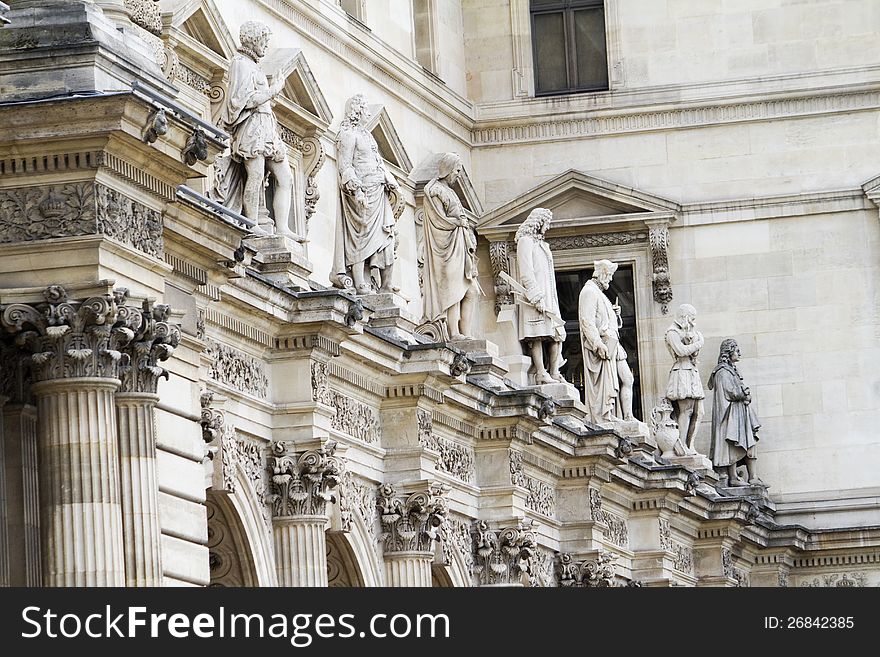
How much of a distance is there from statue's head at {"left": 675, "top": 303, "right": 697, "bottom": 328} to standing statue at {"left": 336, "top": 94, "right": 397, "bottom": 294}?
14.1 metres

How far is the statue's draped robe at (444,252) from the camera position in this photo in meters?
36.3

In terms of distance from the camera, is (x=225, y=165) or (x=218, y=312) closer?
(x=218, y=312)

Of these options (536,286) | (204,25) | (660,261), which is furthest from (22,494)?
(660,261)

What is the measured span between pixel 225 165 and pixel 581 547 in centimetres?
1092

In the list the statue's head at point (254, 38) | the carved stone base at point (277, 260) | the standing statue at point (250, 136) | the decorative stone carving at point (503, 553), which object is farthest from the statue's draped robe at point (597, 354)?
the carved stone base at point (277, 260)

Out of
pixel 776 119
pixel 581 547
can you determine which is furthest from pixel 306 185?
pixel 776 119

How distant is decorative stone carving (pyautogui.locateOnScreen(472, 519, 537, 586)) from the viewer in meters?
36.8

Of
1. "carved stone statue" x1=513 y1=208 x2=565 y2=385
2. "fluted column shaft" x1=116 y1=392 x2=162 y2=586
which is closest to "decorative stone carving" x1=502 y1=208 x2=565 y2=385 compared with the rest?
"carved stone statue" x1=513 y1=208 x2=565 y2=385

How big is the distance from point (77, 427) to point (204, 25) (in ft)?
47.9

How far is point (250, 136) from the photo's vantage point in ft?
100

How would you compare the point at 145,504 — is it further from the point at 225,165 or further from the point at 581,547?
the point at 581,547

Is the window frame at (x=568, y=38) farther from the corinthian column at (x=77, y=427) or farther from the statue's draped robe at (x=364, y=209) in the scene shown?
the corinthian column at (x=77, y=427)

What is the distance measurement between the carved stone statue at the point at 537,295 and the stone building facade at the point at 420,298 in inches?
31.4
